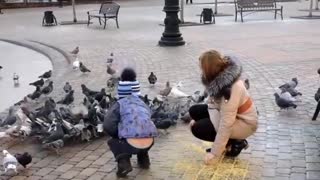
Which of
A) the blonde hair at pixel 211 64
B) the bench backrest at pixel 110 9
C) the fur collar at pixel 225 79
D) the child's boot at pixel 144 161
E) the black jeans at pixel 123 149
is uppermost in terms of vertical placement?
the blonde hair at pixel 211 64

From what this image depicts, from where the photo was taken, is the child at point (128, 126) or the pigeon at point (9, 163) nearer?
the child at point (128, 126)

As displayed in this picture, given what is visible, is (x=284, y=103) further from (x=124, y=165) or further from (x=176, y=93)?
(x=124, y=165)

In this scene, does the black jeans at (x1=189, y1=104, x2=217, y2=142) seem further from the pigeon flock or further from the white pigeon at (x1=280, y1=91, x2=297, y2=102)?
the white pigeon at (x1=280, y1=91, x2=297, y2=102)

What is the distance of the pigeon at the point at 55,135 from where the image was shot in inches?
215

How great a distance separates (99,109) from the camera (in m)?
6.21

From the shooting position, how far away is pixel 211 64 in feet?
14.5

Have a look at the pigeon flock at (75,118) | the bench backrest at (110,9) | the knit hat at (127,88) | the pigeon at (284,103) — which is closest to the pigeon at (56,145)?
the pigeon flock at (75,118)

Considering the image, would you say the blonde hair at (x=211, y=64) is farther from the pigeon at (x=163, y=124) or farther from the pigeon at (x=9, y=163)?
the pigeon at (x=9, y=163)

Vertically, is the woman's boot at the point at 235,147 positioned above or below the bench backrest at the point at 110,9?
below

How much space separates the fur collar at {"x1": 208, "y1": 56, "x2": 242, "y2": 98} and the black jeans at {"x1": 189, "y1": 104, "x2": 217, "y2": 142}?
21.8 inches

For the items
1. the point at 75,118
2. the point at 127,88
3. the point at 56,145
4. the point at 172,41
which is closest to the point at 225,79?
the point at 127,88

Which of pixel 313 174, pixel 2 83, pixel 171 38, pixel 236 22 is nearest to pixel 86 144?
pixel 313 174

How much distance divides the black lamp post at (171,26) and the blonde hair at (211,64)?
9.21m

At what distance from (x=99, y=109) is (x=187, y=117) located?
111 centimetres
